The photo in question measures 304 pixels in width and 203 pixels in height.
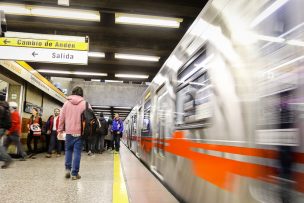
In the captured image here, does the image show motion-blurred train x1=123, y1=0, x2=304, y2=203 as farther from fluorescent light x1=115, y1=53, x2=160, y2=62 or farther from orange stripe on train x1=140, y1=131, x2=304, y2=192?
fluorescent light x1=115, y1=53, x2=160, y2=62

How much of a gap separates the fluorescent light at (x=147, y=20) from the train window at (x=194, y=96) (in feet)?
18.2

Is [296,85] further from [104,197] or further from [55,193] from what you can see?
[55,193]

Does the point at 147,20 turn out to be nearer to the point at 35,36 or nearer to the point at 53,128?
the point at 35,36

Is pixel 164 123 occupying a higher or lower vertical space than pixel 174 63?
lower

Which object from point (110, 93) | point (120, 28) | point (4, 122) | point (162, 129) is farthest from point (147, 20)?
point (110, 93)

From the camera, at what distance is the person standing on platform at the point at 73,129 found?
5.62 meters

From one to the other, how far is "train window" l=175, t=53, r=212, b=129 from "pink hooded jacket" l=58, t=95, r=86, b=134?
2.03 metres

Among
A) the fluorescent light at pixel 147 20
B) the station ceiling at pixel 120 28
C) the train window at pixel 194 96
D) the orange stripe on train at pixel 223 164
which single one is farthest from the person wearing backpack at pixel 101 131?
the orange stripe on train at pixel 223 164

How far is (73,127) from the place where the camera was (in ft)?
18.7

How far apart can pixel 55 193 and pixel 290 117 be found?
3559 mm

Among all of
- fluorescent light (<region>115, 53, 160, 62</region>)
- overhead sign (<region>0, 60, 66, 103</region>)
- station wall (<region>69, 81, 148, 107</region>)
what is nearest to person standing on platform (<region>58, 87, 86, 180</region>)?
overhead sign (<region>0, 60, 66, 103</region>)

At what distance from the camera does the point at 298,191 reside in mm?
1651

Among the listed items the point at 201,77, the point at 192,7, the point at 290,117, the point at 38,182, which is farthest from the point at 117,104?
the point at 290,117

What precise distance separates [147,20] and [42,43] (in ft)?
10.6
